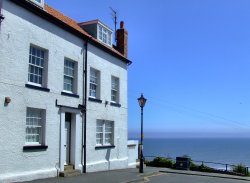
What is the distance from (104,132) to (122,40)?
7932mm

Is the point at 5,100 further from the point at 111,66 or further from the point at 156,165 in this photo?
the point at 156,165

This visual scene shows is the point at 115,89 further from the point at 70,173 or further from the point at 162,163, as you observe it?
the point at 162,163

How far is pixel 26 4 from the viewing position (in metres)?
15.5

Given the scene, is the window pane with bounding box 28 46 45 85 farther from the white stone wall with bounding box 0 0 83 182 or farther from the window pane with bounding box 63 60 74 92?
the window pane with bounding box 63 60 74 92

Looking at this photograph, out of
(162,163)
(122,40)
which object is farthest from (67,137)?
(162,163)

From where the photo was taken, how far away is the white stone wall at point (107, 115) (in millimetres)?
20875

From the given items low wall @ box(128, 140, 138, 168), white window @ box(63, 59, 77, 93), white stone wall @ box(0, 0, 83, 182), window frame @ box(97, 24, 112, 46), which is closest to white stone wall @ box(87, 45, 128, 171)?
low wall @ box(128, 140, 138, 168)

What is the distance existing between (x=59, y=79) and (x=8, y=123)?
4129mm

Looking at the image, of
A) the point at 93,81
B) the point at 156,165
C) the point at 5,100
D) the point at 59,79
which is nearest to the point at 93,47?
the point at 93,81

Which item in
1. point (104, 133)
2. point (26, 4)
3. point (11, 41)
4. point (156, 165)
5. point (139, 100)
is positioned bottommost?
point (156, 165)

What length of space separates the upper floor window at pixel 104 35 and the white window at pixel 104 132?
5.22 metres

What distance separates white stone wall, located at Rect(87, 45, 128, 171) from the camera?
2088cm

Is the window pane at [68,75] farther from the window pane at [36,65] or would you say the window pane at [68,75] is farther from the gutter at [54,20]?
the window pane at [36,65]

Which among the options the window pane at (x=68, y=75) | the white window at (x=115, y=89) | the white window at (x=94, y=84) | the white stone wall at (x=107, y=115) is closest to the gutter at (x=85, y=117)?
the white stone wall at (x=107, y=115)
